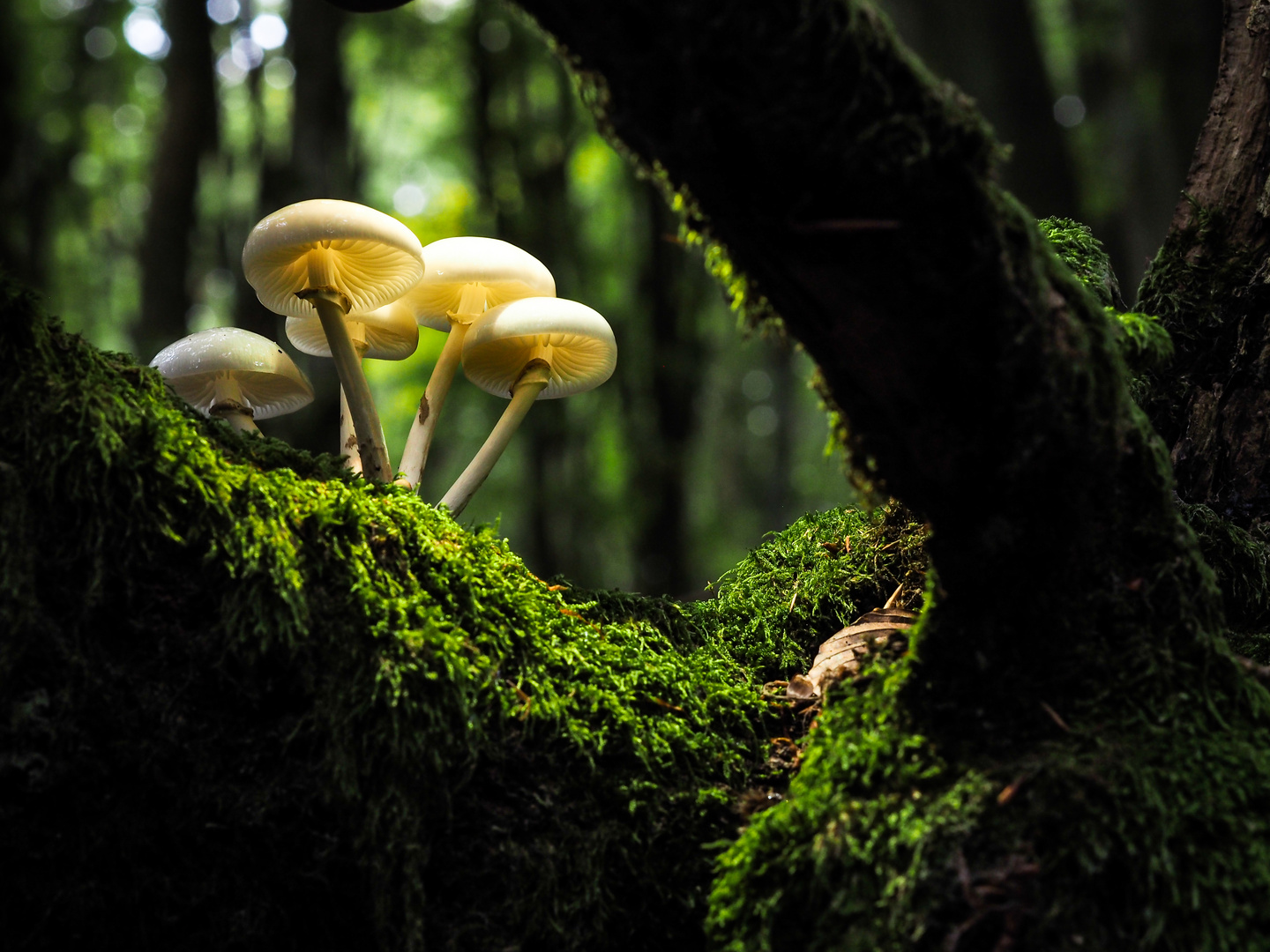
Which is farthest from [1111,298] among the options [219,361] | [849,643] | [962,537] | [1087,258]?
[219,361]

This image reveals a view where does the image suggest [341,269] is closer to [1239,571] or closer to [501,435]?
[501,435]

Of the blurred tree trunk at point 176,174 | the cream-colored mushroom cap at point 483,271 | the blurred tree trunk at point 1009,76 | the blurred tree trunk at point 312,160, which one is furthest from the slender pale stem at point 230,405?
the blurred tree trunk at point 1009,76

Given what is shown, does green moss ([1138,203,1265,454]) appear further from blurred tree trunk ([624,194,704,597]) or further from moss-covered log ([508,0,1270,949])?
blurred tree trunk ([624,194,704,597])

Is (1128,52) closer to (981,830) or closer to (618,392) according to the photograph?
(618,392)

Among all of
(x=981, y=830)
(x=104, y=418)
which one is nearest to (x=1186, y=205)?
(x=981, y=830)

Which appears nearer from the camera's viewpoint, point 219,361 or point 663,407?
point 219,361

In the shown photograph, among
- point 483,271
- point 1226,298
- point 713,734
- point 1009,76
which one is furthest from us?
point 1009,76
